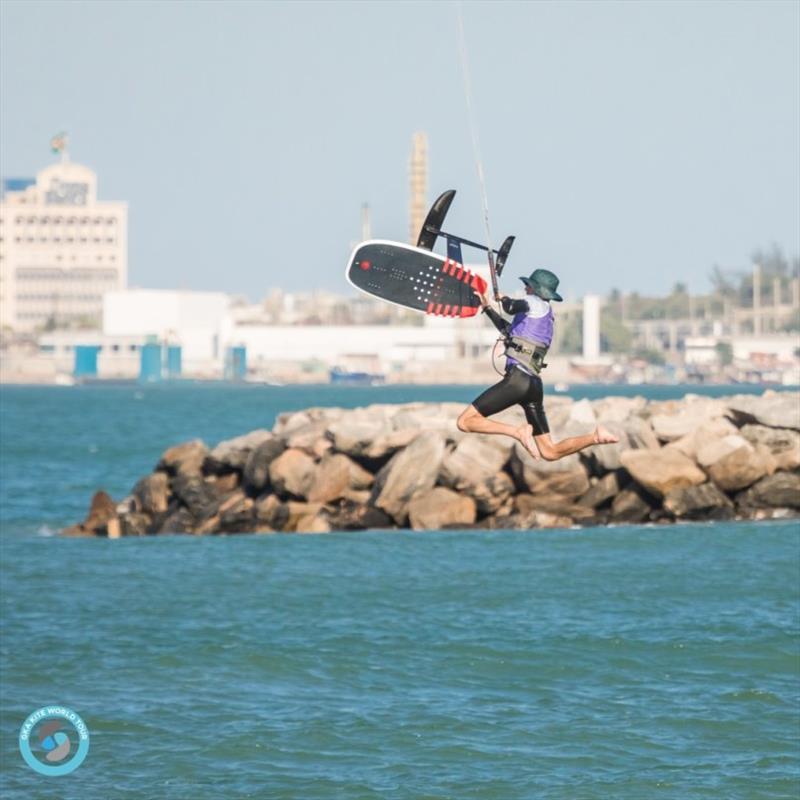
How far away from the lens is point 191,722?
24.6 meters

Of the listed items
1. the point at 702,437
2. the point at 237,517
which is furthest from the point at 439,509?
the point at 702,437

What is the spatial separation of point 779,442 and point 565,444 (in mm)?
30281

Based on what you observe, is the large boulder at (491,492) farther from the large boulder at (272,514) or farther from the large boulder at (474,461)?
the large boulder at (272,514)

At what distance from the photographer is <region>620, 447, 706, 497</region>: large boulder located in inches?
1571

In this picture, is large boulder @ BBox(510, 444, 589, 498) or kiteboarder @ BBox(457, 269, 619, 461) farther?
large boulder @ BBox(510, 444, 589, 498)

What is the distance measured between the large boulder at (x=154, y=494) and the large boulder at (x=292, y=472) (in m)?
4.08

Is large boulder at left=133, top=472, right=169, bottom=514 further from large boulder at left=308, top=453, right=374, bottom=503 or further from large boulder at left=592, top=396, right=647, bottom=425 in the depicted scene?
large boulder at left=592, top=396, right=647, bottom=425

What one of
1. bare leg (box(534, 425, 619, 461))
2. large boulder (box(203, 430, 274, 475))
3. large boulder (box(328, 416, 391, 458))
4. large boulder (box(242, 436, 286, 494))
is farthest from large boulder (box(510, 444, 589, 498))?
bare leg (box(534, 425, 619, 461))

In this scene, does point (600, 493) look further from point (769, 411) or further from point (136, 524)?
point (136, 524)

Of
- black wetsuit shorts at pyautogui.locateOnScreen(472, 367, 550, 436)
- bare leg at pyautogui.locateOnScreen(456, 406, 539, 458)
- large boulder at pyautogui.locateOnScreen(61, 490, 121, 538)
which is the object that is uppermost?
black wetsuit shorts at pyautogui.locateOnScreen(472, 367, 550, 436)

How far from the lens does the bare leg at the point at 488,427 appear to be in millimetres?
12484

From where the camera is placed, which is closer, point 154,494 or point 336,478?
point 336,478

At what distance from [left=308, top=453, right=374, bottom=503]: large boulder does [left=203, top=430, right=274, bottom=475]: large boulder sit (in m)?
2.69

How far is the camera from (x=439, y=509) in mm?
41656
